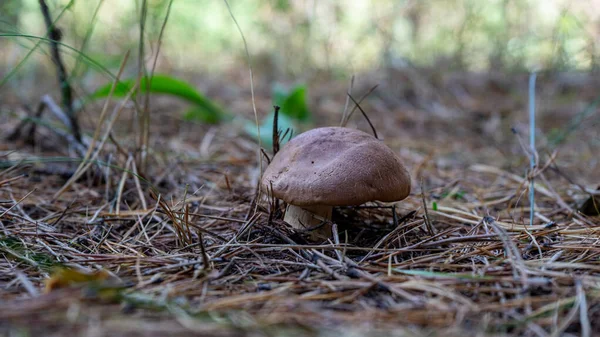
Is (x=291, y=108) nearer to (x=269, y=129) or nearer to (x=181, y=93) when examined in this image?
(x=269, y=129)

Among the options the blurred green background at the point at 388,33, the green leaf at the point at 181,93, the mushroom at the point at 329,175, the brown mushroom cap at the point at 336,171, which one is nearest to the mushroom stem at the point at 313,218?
the mushroom at the point at 329,175

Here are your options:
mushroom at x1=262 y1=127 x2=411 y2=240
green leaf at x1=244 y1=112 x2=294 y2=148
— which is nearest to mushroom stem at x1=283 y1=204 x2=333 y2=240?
mushroom at x1=262 y1=127 x2=411 y2=240

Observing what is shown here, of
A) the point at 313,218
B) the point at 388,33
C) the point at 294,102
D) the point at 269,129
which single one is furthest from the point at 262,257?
the point at 388,33

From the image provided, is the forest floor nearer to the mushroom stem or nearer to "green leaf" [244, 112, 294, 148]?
the mushroom stem

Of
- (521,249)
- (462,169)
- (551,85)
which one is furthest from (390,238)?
(551,85)

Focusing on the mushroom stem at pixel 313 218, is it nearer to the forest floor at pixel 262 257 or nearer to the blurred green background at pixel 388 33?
the forest floor at pixel 262 257

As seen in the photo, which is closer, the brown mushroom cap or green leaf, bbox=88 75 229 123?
the brown mushroom cap

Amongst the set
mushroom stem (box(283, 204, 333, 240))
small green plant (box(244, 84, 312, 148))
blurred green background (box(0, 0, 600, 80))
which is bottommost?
mushroom stem (box(283, 204, 333, 240))
